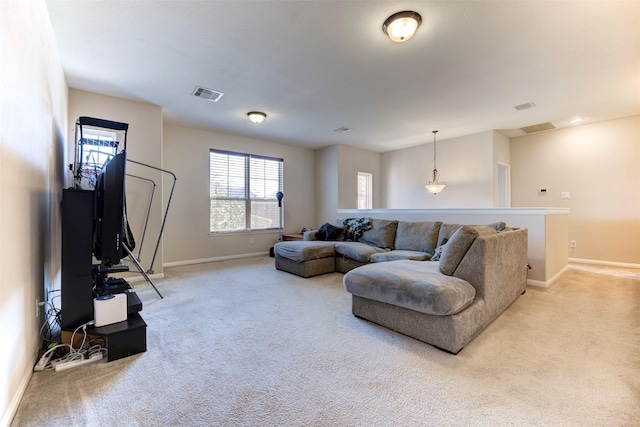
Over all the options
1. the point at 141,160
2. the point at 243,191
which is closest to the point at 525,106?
the point at 243,191

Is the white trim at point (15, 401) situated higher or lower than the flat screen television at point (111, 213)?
lower

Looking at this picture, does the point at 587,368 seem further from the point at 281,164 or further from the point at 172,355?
the point at 281,164

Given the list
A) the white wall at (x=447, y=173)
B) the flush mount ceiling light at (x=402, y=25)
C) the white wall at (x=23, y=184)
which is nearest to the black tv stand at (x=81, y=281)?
the white wall at (x=23, y=184)

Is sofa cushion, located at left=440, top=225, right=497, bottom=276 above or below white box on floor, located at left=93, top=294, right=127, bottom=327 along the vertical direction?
above

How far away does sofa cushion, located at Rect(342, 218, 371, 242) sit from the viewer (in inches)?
194

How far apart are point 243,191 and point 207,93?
2.54 metres

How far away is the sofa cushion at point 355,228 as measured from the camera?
16.1ft

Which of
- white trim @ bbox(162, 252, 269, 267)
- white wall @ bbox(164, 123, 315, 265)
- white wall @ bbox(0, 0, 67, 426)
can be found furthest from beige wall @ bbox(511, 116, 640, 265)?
white wall @ bbox(0, 0, 67, 426)

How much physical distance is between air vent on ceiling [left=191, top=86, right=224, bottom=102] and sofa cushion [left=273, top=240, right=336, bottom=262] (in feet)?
7.89

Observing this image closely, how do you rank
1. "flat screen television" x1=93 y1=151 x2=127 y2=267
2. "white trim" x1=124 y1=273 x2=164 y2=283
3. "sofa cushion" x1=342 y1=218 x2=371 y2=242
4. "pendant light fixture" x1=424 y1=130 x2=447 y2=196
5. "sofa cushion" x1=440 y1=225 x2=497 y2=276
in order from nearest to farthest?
"flat screen television" x1=93 y1=151 x2=127 y2=267, "sofa cushion" x1=440 y1=225 x2=497 y2=276, "white trim" x1=124 y1=273 x2=164 y2=283, "sofa cushion" x1=342 y1=218 x2=371 y2=242, "pendant light fixture" x1=424 y1=130 x2=447 y2=196

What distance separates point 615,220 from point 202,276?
7.18 m

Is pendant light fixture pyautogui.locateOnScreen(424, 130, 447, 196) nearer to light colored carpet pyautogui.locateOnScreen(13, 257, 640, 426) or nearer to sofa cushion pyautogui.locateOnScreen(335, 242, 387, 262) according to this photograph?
sofa cushion pyautogui.locateOnScreen(335, 242, 387, 262)

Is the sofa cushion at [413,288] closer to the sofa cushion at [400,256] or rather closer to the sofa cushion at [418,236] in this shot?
the sofa cushion at [400,256]

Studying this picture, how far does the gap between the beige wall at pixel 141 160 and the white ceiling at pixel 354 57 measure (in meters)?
0.19
